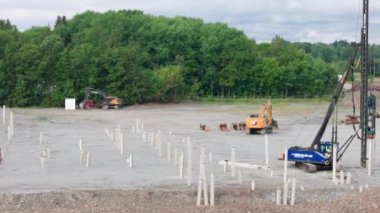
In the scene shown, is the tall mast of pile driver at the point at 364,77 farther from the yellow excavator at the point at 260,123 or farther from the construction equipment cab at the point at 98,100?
the construction equipment cab at the point at 98,100

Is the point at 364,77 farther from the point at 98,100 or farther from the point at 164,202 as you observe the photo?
the point at 98,100

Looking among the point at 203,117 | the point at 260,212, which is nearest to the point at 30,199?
the point at 260,212

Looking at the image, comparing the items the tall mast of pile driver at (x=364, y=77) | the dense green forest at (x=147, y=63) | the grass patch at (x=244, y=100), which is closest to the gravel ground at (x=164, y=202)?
the tall mast of pile driver at (x=364, y=77)

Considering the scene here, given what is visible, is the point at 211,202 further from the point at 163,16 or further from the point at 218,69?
the point at 163,16

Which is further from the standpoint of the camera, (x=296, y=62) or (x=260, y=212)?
(x=296, y=62)

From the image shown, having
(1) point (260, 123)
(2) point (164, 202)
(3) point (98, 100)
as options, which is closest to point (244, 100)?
(3) point (98, 100)

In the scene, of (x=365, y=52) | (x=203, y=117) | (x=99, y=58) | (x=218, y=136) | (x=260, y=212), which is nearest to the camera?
(x=260, y=212)

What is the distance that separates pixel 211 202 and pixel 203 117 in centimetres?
4942

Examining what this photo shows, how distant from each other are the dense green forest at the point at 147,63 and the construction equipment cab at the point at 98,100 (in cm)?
267

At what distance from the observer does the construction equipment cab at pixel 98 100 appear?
86312 millimetres

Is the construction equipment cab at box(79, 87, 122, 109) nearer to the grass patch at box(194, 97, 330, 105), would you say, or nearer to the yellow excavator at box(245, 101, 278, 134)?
the grass patch at box(194, 97, 330, 105)

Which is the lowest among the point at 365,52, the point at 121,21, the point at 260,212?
the point at 260,212

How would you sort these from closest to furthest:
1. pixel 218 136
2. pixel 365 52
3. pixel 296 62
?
1. pixel 365 52
2. pixel 218 136
3. pixel 296 62

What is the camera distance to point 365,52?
109ft
